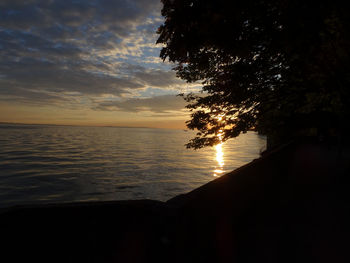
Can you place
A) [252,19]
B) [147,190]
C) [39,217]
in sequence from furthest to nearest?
1. [147,190]
2. [252,19]
3. [39,217]

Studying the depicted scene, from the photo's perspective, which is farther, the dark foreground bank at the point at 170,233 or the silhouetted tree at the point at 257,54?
the silhouetted tree at the point at 257,54

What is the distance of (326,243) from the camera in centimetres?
418

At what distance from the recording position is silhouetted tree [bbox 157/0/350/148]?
4441 millimetres

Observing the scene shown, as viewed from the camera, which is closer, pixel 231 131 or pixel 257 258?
pixel 257 258

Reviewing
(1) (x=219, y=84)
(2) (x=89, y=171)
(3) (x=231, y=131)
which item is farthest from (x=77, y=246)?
(2) (x=89, y=171)

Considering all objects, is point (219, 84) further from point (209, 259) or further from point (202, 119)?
point (209, 259)

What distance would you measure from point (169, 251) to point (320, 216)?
4007mm

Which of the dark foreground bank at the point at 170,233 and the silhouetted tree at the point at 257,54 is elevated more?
the silhouetted tree at the point at 257,54

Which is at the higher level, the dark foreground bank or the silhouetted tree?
the silhouetted tree

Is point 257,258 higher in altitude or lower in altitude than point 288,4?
lower

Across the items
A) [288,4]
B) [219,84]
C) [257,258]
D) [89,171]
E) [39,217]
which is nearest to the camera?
[257,258]

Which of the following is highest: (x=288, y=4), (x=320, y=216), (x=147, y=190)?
(x=288, y=4)

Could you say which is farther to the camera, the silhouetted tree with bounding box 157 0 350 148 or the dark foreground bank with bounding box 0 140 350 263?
the silhouetted tree with bounding box 157 0 350 148

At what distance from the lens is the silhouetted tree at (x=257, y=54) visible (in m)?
4.44
